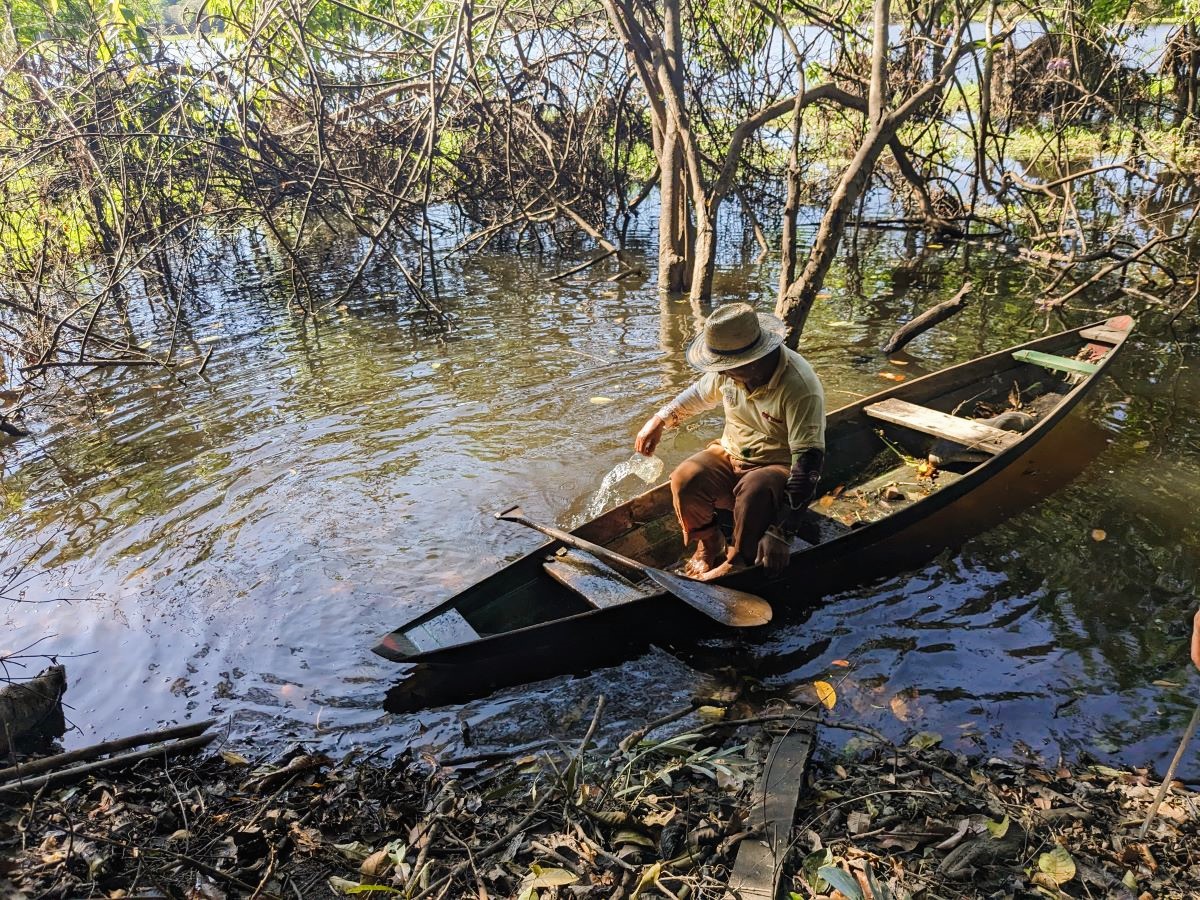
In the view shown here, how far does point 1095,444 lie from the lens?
5992mm

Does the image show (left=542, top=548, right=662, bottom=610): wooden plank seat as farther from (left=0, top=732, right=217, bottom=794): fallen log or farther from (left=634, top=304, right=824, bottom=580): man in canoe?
(left=0, top=732, right=217, bottom=794): fallen log

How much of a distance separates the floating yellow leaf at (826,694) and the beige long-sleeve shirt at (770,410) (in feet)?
3.89

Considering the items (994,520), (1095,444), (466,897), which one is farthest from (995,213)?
(466,897)

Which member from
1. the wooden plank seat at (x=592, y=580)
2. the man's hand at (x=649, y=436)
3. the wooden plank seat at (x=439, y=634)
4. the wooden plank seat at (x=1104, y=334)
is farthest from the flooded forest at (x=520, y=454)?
the man's hand at (x=649, y=436)

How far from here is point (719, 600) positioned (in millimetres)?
3678

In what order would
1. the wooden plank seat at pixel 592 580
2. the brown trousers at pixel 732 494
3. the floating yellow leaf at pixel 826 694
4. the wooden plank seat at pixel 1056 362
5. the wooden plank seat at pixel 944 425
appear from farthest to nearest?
the wooden plank seat at pixel 1056 362
the wooden plank seat at pixel 944 425
the brown trousers at pixel 732 494
the wooden plank seat at pixel 592 580
the floating yellow leaf at pixel 826 694

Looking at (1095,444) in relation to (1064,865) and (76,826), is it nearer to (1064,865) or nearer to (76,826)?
(1064,865)

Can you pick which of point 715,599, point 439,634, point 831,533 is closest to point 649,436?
point 715,599

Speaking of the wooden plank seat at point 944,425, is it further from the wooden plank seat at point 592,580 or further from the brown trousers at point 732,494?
the wooden plank seat at point 592,580

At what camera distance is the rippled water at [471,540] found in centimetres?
371

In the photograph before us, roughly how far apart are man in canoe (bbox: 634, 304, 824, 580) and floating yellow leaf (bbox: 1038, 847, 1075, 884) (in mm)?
1699

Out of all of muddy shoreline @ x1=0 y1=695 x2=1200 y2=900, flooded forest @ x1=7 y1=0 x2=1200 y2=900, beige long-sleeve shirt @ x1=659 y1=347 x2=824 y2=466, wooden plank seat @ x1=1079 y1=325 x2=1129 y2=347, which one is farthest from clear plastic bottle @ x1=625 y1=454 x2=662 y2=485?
wooden plank seat @ x1=1079 y1=325 x2=1129 y2=347

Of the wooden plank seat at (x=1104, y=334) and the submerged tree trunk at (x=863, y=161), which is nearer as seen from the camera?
the submerged tree trunk at (x=863, y=161)

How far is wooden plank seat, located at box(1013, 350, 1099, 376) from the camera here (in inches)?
244
